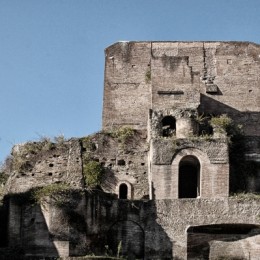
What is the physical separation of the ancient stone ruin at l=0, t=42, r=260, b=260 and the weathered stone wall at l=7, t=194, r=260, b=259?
4cm

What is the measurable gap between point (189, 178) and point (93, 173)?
4.58 metres

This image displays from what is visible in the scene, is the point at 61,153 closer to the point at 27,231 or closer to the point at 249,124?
the point at 27,231

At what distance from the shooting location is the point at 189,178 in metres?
40.6

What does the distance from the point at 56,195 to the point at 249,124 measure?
48.9 feet

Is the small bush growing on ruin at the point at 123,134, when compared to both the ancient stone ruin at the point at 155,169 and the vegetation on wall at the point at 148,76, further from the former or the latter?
the vegetation on wall at the point at 148,76

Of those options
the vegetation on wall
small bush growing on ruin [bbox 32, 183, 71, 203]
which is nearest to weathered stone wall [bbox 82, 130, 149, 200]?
the vegetation on wall

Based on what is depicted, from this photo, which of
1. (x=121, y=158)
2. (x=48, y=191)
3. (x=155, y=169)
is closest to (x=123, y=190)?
(x=121, y=158)

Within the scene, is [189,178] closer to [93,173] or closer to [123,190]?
[123,190]

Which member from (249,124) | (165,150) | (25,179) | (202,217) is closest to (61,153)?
(25,179)

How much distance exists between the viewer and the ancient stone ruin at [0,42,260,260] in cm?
3456

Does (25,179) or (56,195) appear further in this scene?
(25,179)

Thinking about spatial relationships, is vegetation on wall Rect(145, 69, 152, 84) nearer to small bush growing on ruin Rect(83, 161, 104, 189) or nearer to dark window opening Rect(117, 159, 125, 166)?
dark window opening Rect(117, 159, 125, 166)

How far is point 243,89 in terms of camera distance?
153 feet

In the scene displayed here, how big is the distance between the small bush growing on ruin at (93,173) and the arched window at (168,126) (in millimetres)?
3535
